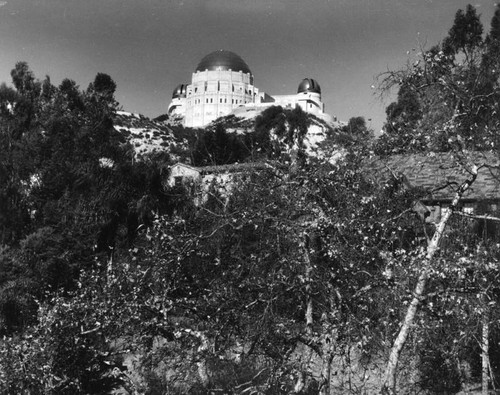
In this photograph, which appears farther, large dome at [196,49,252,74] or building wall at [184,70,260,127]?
large dome at [196,49,252,74]

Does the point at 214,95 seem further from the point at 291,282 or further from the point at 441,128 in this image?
the point at 441,128

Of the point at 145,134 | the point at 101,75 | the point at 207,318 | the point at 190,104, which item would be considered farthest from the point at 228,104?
the point at 207,318

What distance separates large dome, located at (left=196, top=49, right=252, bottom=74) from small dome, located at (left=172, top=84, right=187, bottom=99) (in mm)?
7191

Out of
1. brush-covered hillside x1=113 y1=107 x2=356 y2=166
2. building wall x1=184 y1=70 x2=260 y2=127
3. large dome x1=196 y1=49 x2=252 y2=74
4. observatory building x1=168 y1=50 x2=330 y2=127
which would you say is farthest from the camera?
large dome x1=196 y1=49 x2=252 y2=74

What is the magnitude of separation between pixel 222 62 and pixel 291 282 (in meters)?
132

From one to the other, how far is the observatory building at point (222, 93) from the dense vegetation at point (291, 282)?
373 feet

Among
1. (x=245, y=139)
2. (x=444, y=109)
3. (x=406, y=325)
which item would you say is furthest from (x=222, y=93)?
(x=406, y=325)

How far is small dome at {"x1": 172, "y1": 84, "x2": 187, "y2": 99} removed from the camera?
5669 inches

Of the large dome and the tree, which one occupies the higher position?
the large dome

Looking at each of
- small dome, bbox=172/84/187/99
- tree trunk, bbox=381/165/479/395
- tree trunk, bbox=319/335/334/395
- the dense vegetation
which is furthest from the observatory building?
tree trunk, bbox=381/165/479/395

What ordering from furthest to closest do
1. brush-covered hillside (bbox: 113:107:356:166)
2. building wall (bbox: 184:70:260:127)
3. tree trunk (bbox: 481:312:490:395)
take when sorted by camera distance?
1. building wall (bbox: 184:70:260:127)
2. brush-covered hillside (bbox: 113:107:356:166)
3. tree trunk (bbox: 481:312:490:395)

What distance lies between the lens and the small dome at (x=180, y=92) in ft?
472

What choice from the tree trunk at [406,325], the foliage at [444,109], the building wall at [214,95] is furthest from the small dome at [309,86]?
the tree trunk at [406,325]

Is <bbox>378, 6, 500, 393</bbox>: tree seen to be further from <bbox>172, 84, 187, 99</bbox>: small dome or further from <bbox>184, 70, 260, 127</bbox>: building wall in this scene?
<bbox>172, 84, 187, 99</bbox>: small dome
